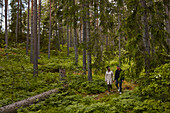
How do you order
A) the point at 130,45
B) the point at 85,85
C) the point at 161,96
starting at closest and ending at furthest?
the point at 161,96, the point at 130,45, the point at 85,85

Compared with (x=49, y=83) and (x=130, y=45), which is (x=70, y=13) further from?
(x=130, y=45)

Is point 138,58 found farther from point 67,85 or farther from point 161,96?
point 67,85

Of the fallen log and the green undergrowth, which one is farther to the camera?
the fallen log

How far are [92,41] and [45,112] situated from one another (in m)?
5.45

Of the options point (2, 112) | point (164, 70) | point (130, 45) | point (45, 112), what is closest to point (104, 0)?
point (130, 45)

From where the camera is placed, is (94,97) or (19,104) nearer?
(19,104)

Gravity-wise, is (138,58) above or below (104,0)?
below

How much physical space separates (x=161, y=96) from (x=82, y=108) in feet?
9.51

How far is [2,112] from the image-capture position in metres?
4.93

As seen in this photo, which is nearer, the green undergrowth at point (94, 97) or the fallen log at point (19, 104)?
the green undergrowth at point (94, 97)

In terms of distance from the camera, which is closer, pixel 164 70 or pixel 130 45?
pixel 164 70

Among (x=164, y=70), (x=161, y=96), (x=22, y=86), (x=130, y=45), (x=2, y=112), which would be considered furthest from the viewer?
(x=22, y=86)

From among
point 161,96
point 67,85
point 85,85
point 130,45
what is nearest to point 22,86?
point 67,85

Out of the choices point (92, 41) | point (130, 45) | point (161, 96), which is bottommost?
point (161, 96)
